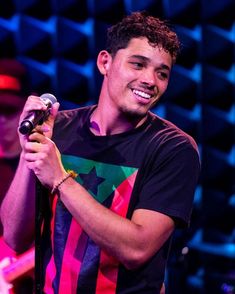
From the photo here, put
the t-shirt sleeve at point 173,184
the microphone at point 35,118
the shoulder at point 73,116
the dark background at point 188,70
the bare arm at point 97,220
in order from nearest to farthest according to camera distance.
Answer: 1. the microphone at point 35,118
2. the bare arm at point 97,220
3. the t-shirt sleeve at point 173,184
4. the shoulder at point 73,116
5. the dark background at point 188,70

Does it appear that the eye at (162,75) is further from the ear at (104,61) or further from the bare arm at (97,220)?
the bare arm at (97,220)

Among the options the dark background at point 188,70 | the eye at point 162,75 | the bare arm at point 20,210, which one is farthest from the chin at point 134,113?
the dark background at point 188,70

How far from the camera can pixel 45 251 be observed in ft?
5.76

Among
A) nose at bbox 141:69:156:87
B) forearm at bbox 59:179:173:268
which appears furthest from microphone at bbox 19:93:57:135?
nose at bbox 141:69:156:87

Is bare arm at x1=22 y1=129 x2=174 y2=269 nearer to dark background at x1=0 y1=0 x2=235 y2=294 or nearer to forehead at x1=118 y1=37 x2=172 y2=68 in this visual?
forehead at x1=118 y1=37 x2=172 y2=68

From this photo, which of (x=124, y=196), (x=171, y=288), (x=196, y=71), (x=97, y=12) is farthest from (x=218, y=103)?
(x=124, y=196)

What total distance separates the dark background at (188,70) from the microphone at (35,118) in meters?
2.28

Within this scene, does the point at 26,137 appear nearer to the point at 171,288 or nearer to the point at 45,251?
the point at 45,251

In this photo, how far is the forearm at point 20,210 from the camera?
5.74ft

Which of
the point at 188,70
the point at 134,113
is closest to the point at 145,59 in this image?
the point at 134,113

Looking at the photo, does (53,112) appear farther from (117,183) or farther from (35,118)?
(117,183)

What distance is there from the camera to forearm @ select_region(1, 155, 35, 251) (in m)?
1.75

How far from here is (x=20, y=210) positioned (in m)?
1.79

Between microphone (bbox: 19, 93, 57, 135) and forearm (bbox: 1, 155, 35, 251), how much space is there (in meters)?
0.24
